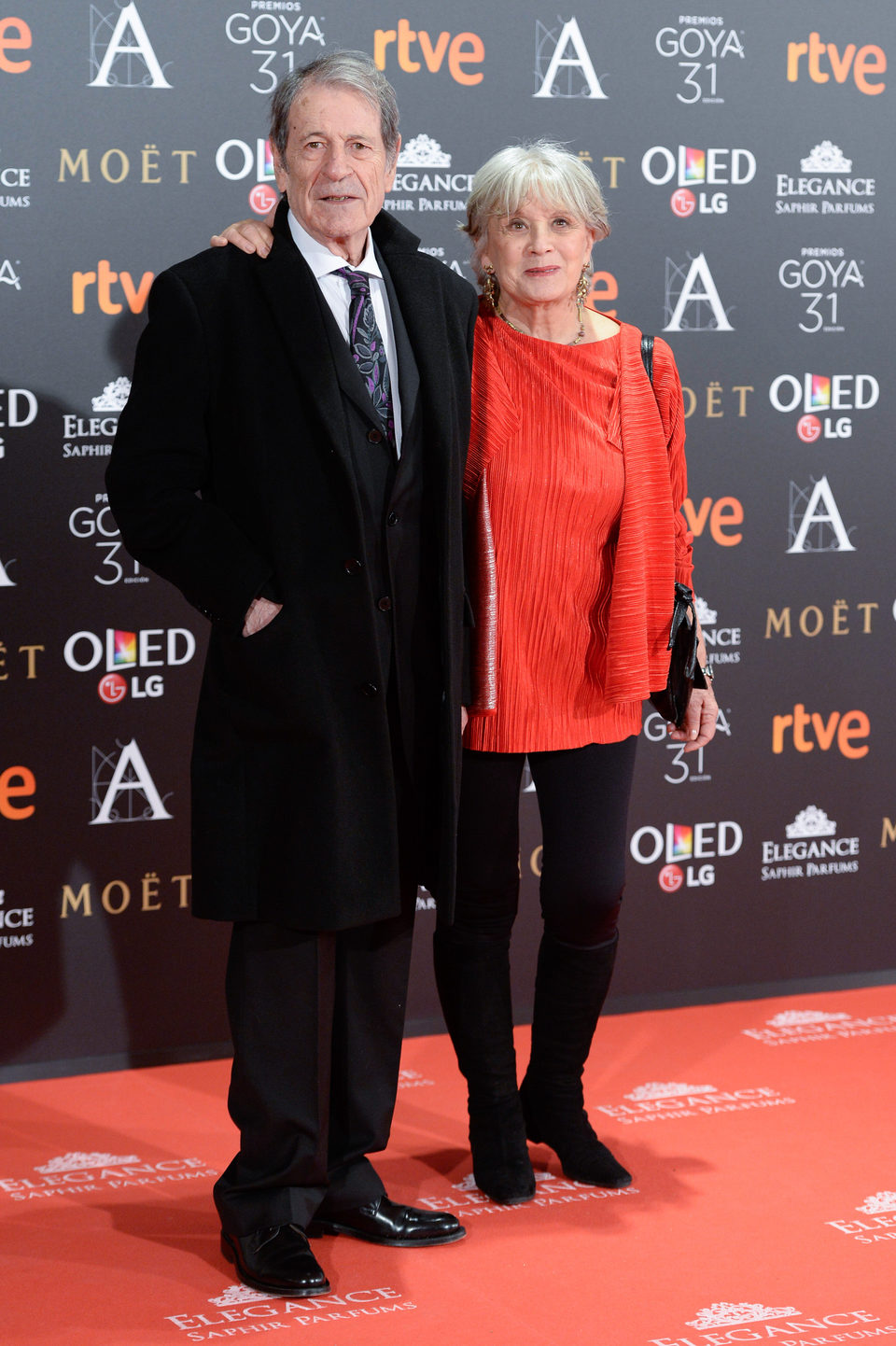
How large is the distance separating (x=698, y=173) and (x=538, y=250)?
48.1 inches

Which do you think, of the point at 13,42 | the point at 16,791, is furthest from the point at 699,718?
the point at 13,42

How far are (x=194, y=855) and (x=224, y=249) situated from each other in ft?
2.87

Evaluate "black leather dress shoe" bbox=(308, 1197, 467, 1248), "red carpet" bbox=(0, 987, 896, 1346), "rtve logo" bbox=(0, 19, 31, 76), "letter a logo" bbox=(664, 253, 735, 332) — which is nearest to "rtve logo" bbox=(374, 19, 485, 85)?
"letter a logo" bbox=(664, 253, 735, 332)

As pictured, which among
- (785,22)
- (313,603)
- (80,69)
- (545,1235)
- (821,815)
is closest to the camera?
(313,603)

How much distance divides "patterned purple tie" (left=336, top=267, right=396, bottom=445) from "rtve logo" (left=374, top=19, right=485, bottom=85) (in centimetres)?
118

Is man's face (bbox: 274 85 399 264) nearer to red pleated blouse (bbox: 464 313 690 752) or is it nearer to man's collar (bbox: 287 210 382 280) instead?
man's collar (bbox: 287 210 382 280)

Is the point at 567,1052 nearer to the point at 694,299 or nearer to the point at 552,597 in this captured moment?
the point at 552,597

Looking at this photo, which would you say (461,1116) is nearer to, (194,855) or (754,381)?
(194,855)

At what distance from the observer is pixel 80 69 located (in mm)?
3115

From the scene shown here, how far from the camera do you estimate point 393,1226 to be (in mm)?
2533

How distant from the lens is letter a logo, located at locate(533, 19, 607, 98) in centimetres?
343

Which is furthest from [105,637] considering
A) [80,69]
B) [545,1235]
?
[545,1235]

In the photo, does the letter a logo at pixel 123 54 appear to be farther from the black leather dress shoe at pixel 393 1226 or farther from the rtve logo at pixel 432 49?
the black leather dress shoe at pixel 393 1226

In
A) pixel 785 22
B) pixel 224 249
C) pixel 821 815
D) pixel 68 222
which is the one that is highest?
pixel 785 22
